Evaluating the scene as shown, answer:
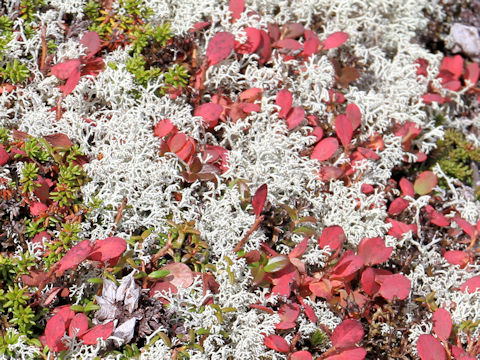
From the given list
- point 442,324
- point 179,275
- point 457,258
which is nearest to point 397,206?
point 457,258

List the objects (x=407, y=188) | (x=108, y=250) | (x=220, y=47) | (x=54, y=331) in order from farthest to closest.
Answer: (x=407, y=188), (x=220, y=47), (x=108, y=250), (x=54, y=331)

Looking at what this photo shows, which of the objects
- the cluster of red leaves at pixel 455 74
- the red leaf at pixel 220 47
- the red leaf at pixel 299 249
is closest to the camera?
the red leaf at pixel 299 249

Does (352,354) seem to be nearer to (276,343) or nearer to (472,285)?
(276,343)

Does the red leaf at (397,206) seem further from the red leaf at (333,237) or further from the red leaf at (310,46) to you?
the red leaf at (310,46)

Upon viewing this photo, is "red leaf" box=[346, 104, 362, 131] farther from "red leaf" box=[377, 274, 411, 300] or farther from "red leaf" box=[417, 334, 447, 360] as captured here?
"red leaf" box=[417, 334, 447, 360]

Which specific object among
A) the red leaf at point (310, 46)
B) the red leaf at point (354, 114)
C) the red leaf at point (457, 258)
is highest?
the red leaf at point (310, 46)

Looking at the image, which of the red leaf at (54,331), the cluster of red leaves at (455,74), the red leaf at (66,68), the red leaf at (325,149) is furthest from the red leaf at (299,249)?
the cluster of red leaves at (455,74)
